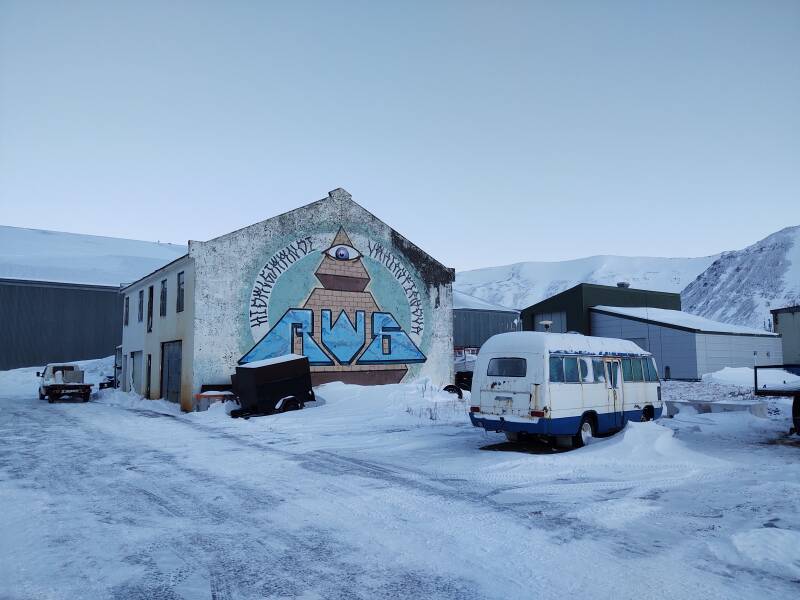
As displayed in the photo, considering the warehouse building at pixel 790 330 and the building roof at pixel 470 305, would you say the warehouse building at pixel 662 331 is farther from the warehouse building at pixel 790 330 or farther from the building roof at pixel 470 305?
the building roof at pixel 470 305

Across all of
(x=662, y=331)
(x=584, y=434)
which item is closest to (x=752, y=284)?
(x=662, y=331)

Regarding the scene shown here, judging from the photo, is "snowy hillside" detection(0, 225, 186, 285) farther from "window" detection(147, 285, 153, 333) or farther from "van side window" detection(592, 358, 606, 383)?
"van side window" detection(592, 358, 606, 383)

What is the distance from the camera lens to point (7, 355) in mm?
35656

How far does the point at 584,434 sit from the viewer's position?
12.2 metres

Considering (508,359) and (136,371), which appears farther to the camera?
(136,371)

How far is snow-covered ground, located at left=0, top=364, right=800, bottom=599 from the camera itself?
4.96 metres

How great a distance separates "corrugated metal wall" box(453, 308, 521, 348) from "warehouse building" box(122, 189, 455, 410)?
2077cm

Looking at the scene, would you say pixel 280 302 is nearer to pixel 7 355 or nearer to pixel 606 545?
pixel 606 545

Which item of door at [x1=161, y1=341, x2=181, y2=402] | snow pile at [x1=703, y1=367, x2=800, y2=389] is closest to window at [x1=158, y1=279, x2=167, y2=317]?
door at [x1=161, y1=341, x2=181, y2=402]

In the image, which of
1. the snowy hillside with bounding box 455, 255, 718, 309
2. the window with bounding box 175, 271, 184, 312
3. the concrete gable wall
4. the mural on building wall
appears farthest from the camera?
the snowy hillside with bounding box 455, 255, 718, 309

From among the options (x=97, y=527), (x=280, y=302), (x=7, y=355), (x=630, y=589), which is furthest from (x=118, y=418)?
(x=7, y=355)

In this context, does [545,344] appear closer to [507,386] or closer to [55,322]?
[507,386]

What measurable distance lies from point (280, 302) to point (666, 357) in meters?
24.1

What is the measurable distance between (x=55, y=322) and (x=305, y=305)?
79.7 ft
